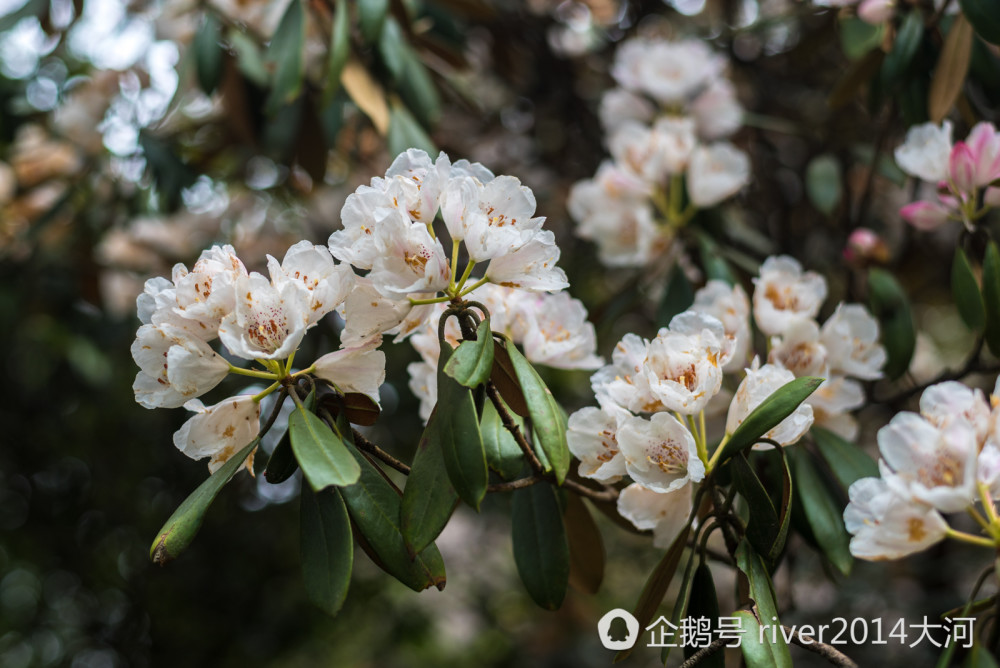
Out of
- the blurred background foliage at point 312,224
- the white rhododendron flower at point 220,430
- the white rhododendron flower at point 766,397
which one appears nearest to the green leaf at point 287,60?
the blurred background foliage at point 312,224

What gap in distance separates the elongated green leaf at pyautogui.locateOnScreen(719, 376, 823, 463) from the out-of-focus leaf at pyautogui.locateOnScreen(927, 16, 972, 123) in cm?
67

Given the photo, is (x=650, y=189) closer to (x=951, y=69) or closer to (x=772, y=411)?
(x=951, y=69)

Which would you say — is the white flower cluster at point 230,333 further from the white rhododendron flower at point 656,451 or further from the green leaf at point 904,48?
the green leaf at point 904,48

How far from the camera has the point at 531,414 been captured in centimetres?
71

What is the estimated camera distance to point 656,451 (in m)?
0.79

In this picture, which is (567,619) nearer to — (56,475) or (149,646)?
(149,646)

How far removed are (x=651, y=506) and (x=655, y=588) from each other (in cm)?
9

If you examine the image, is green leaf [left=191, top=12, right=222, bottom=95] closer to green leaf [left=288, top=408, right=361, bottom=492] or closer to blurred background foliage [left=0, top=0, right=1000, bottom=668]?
blurred background foliage [left=0, top=0, right=1000, bottom=668]

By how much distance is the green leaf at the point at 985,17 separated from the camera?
3.38 ft

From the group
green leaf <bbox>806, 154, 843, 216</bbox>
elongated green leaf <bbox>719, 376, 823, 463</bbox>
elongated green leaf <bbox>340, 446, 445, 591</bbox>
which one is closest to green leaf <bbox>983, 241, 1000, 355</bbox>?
elongated green leaf <bbox>719, 376, 823, 463</bbox>

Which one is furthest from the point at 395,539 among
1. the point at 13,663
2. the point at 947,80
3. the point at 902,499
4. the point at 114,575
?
the point at 13,663

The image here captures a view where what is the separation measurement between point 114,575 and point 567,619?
1614mm

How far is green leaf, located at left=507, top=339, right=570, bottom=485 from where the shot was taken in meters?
0.70

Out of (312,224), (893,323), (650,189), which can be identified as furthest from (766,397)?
(312,224)
